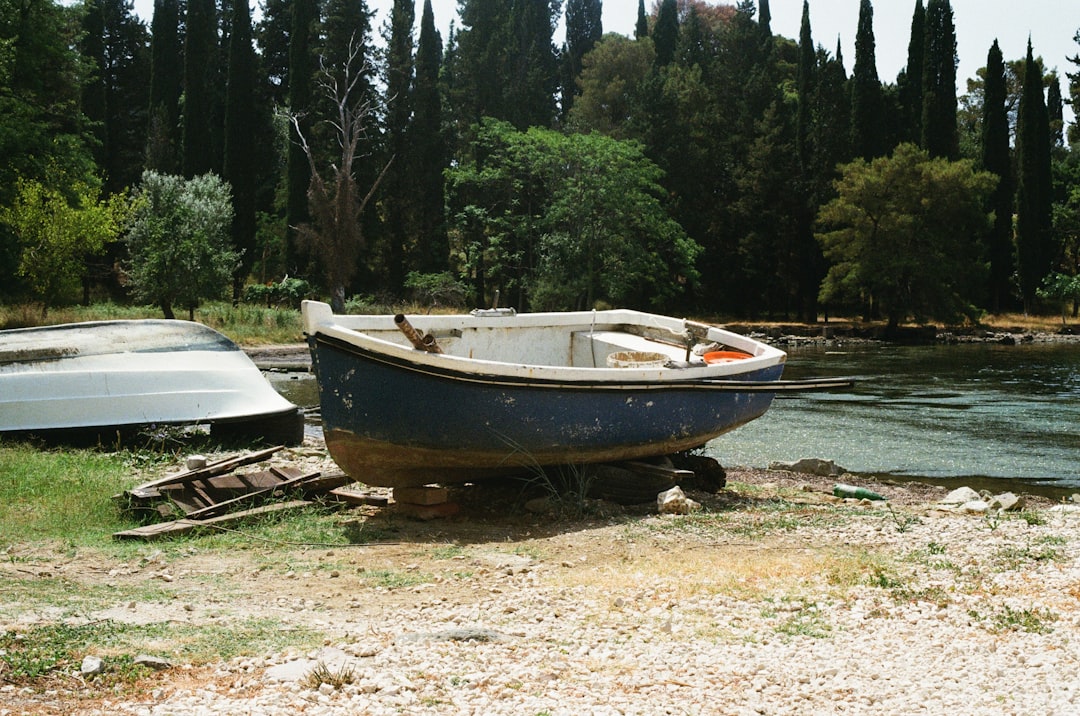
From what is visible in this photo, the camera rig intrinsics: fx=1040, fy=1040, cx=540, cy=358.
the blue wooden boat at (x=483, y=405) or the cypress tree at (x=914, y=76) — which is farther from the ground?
the cypress tree at (x=914, y=76)

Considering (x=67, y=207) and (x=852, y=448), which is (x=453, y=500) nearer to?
(x=852, y=448)

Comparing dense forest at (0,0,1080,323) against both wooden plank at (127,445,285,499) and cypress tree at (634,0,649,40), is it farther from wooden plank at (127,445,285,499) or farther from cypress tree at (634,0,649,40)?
wooden plank at (127,445,285,499)

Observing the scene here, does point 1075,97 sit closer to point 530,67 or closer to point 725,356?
point 530,67

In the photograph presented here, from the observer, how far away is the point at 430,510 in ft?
26.3

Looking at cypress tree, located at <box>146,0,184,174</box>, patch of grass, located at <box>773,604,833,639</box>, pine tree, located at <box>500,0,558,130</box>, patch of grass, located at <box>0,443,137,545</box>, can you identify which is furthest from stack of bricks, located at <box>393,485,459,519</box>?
pine tree, located at <box>500,0,558,130</box>

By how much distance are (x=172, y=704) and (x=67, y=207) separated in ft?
94.2

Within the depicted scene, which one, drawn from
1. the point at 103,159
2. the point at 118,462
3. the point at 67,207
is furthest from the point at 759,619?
the point at 103,159

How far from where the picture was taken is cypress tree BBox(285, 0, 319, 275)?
142 feet

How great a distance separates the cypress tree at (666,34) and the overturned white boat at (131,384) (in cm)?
5213

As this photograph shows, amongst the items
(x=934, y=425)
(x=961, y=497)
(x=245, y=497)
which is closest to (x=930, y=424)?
(x=934, y=425)

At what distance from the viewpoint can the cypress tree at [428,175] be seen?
46.4 metres

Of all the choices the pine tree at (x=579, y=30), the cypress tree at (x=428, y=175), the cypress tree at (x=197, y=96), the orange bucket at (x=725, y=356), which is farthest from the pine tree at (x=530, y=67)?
the orange bucket at (x=725, y=356)

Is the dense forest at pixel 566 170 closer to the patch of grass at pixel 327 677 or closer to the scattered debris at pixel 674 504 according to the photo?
the scattered debris at pixel 674 504

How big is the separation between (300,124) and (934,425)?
3478 cm
